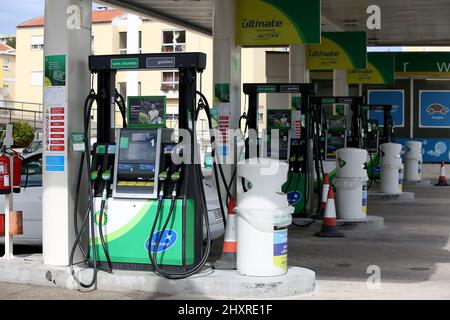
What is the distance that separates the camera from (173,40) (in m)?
50.2

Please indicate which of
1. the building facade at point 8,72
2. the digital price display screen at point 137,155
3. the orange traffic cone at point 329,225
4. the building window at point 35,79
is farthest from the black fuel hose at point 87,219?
the building facade at point 8,72

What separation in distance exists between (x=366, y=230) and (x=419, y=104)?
877 inches

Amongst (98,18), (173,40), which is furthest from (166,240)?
(98,18)

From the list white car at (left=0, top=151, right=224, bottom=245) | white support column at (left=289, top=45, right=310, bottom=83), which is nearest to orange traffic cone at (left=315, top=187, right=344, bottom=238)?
white car at (left=0, top=151, right=224, bottom=245)

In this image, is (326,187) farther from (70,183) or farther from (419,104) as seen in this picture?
(419,104)

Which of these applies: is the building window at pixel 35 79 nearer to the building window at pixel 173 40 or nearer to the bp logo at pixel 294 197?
the building window at pixel 173 40

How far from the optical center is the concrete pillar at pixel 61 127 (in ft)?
27.2

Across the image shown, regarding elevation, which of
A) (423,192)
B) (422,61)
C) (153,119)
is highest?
(422,61)

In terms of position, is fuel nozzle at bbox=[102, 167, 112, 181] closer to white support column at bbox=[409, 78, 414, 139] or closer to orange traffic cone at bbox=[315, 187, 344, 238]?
orange traffic cone at bbox=[315, 187, 344, 238]

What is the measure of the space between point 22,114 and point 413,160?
31.4 metres

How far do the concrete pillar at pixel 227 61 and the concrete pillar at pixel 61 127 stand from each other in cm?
599

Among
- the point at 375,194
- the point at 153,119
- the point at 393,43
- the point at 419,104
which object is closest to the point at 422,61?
the point at 393,43

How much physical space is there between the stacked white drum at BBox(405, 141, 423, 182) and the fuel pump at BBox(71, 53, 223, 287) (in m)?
15.9

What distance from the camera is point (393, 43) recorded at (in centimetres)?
3077
